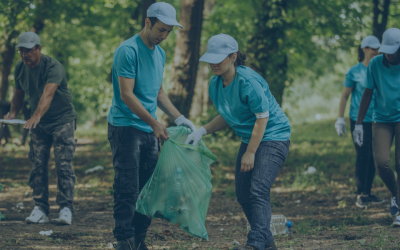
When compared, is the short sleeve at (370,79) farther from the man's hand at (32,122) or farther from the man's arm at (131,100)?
the man's hand at (32,122)

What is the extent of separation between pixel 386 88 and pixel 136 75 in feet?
8.15

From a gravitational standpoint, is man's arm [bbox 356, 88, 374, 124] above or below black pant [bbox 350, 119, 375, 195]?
above

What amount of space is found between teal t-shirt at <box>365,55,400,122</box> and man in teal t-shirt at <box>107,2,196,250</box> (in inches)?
87.5

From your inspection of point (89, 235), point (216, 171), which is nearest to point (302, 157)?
point (216, 171)

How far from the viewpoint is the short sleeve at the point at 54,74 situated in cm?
415

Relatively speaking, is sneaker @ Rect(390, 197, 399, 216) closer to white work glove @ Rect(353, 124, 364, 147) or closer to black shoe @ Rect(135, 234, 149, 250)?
white work glove @ Rect(353, 124, 364, 147)

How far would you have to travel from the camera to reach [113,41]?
578 inches

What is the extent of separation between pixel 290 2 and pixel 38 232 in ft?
25.3

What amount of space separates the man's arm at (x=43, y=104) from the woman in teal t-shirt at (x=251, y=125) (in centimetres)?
187

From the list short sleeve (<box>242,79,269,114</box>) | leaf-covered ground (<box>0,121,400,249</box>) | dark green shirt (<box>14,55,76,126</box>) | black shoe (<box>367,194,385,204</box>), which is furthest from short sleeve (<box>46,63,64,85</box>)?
black shoe (<box>367,194,385,204</box>)

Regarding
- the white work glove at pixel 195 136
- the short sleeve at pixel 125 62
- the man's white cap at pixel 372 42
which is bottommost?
the white work glove at pixel 195 136

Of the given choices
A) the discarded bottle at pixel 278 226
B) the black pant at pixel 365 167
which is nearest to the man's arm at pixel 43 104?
the discarded bottle at pixel 278 226

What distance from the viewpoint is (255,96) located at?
2.79m

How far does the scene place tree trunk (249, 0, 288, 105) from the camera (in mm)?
9094
